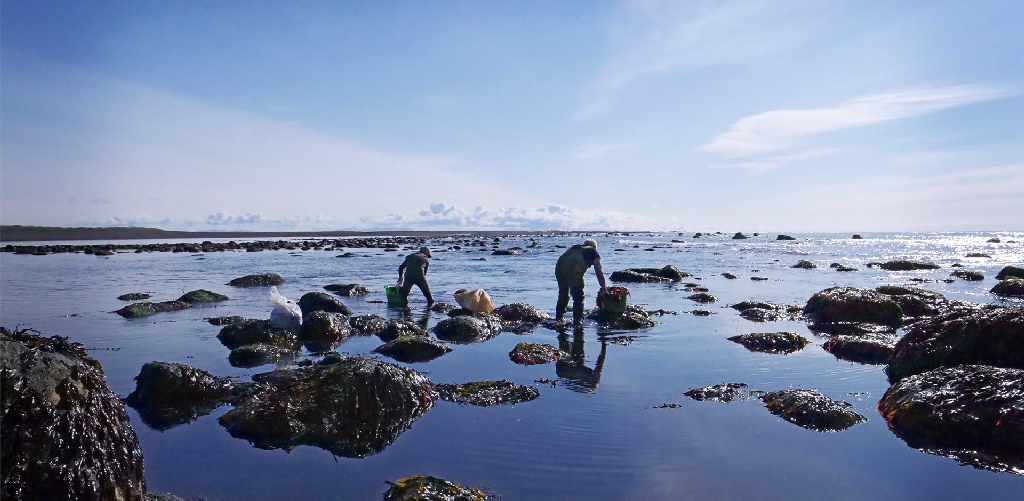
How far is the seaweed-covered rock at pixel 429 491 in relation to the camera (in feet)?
16.1

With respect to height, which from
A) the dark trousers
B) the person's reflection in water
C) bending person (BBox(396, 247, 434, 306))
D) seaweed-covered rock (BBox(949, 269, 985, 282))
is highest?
bending person (BBox(396, 247, 434, 306))

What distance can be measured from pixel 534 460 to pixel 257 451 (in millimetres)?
2919

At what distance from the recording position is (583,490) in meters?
5.25

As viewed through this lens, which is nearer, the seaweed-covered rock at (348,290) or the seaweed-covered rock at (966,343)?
the seaweed-covered rock at (966,343)

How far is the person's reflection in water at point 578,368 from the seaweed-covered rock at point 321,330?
4.67 m

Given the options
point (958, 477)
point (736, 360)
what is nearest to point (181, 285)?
point (736, 360)

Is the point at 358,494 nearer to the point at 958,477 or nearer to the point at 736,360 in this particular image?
the point at 958,477

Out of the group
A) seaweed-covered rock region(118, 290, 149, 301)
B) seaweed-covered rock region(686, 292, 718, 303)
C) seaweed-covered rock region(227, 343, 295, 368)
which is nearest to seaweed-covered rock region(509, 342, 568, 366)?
seaweed-covered rock region(227, 343, 295, 368)

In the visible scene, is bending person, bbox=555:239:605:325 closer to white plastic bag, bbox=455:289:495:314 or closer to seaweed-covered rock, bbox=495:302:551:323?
seaweed-covered rock, bbox=495:302:551:323

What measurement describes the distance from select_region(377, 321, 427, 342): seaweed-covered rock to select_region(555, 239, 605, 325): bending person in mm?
3615

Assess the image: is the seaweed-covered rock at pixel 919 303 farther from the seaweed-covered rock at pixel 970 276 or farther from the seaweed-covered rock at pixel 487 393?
the seaweed-covered rock at pixel 970 276

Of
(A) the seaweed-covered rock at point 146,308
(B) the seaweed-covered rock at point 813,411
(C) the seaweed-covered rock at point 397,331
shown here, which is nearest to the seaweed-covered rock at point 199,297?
(A) the seaweed-covered rock at point 146,308

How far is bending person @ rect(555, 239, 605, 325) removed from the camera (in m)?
13.6

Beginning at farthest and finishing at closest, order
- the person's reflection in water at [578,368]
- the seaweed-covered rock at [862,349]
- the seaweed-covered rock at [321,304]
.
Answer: the seaweed-covered rock at [321,304] < the seaweed-covered rock at [862,349] < the person's reflection in water at [578,368]
